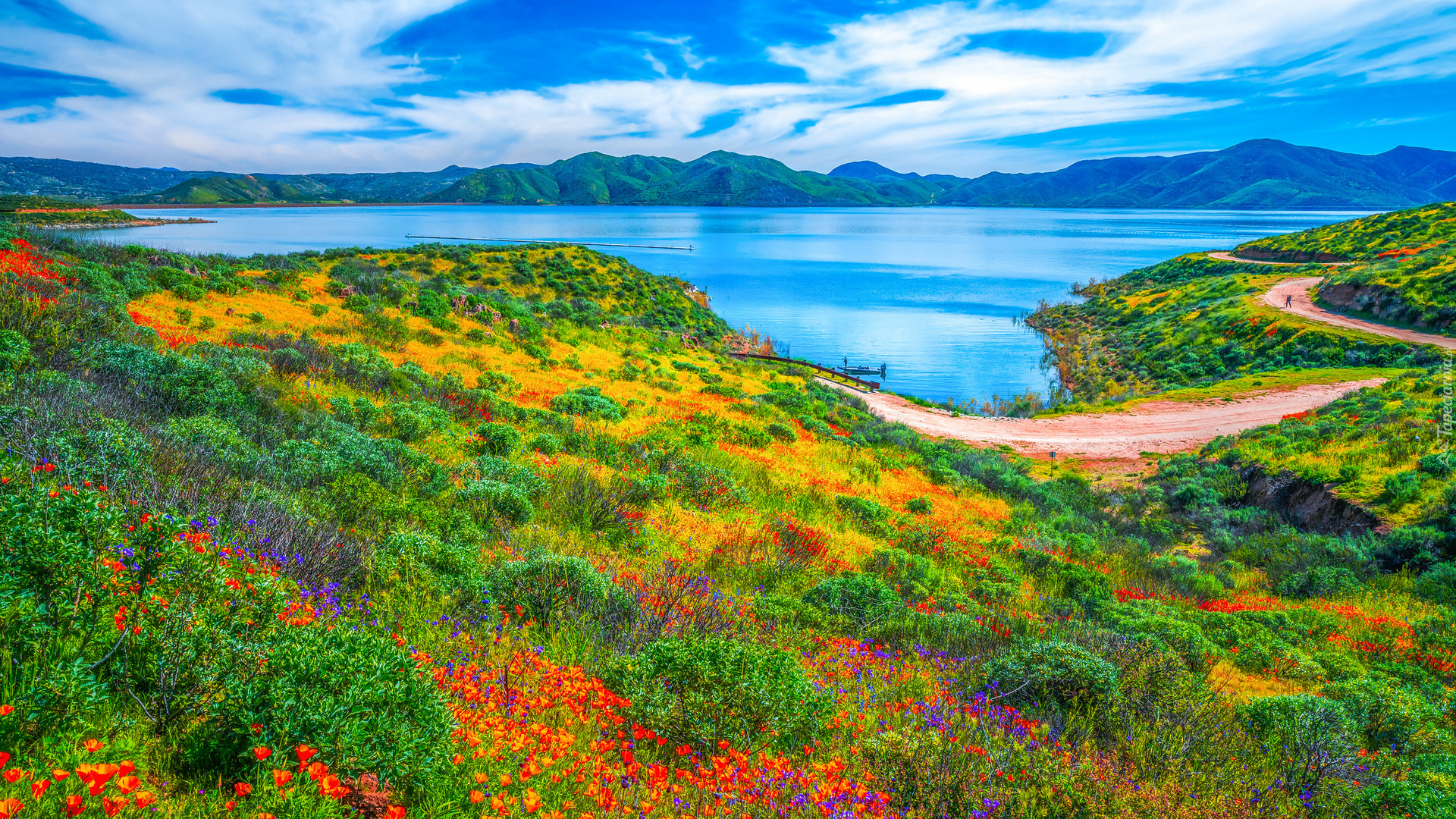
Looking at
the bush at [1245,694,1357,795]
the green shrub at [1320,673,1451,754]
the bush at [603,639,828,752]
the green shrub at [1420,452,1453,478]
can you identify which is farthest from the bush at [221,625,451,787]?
the green shrub at [1420,452,1453,478]

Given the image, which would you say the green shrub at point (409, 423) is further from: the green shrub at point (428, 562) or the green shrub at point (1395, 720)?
the green shrub at point (1395, 720)

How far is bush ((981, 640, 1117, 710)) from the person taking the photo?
4848 mm

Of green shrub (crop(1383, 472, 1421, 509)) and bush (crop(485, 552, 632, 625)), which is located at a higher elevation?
bush (crop(485, 552, 632, 625))

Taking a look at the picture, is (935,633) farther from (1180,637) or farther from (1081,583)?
(1081,583)

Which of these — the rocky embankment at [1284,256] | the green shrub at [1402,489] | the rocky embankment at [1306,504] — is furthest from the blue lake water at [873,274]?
the green shrub at [1402,489]

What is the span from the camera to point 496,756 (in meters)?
2.95

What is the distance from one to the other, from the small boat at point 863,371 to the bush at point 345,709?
3733cm

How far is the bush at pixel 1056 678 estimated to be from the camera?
4.85 metres

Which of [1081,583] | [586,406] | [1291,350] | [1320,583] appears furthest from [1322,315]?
[586,406]

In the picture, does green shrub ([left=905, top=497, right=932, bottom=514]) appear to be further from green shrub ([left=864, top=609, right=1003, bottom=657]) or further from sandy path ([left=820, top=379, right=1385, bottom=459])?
sandy path ([left=820, top=379, right=1385, bottom=459])

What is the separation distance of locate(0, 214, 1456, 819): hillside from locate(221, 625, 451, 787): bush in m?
0.02

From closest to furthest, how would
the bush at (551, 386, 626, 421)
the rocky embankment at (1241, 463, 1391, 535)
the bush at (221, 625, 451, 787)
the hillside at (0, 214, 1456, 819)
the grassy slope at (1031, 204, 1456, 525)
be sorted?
the bush at (221, 625, 451, 787)
the hillside at (0, 214, 1456, 819)
the rocky embankment at (1241, 463, 1391, 535)
the bush at (551, 386, 626, 421)
the grassy slope at (1031, 204, 1456, 525)

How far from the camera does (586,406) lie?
45.1ft

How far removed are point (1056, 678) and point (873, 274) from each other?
88759mm
